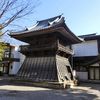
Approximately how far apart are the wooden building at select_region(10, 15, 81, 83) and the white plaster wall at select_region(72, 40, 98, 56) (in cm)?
753

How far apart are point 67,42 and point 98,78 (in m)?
7.36

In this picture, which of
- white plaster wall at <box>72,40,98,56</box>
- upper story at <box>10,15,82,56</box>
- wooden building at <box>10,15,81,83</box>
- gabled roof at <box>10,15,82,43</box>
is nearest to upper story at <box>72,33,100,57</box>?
white plaster wall at <box>72,40,98,56</box>

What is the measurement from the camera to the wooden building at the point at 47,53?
68.7ft

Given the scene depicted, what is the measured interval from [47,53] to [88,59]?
407 inches

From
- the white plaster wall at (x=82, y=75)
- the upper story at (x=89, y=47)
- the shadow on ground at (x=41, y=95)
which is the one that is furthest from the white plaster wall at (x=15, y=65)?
the shadow on ground at (x=41, y=95)

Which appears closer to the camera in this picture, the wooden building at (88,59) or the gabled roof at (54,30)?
the gabled roof at (54,30)

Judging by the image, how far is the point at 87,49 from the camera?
31859 mm

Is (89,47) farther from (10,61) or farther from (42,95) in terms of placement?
(42,95)

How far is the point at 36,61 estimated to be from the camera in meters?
23.2

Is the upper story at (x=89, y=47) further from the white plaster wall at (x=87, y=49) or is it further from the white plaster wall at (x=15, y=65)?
the white plaster wall at (x=15, y=65)

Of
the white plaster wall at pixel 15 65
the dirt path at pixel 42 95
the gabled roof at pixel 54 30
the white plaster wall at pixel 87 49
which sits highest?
the gabled roof at pixel 54 30

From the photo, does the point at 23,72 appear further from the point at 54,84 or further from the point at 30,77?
the point at 54,84

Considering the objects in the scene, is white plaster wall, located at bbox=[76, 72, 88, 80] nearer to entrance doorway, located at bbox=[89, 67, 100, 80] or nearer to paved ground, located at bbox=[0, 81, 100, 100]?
entrance doorway, located at bbox=[89, 67, 100, 80]

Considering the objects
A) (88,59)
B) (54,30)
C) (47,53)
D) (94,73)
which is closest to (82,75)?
(94,73)
